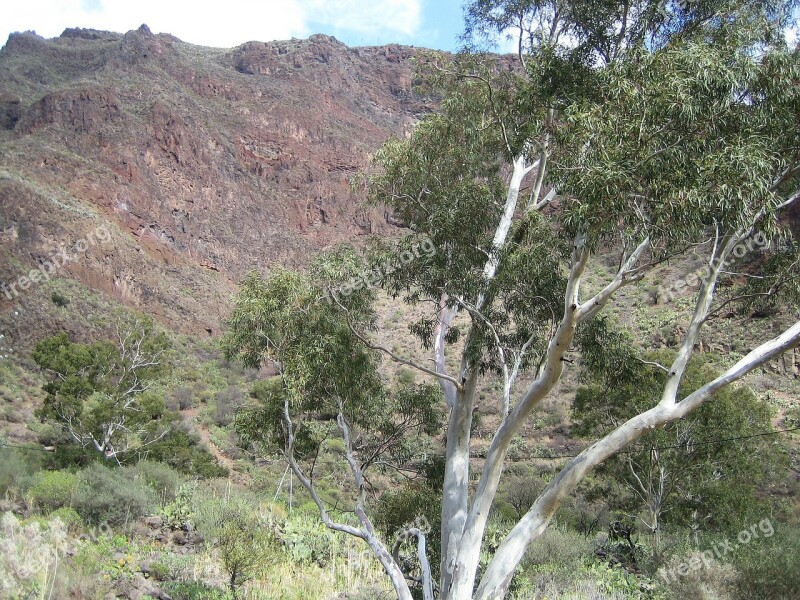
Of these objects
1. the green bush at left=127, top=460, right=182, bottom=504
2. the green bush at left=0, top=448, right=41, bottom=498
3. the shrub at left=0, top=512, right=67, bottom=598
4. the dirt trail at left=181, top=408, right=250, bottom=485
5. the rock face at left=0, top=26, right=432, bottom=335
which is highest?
the rock face at left=0, top=26, right=432, bottom=335

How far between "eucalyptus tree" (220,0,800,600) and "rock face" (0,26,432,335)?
24590mm

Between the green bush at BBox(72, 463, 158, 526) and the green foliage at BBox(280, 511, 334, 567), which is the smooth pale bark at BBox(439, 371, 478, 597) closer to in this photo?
the green foliage at BBox(280, 511, 334, 567)

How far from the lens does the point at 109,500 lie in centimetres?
1177

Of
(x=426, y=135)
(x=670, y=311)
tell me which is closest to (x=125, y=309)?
(x=670, y=311)

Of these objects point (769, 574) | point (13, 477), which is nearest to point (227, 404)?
point (13, 477)

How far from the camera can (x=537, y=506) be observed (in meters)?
6.32

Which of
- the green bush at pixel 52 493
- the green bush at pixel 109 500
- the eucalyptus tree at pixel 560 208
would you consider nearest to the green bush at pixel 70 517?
the green bush at pixel 109 500

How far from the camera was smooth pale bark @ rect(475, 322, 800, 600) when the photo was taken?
6148 millimetres

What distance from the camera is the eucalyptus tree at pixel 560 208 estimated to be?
6102 millimetres

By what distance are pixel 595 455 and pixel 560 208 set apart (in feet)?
8.30

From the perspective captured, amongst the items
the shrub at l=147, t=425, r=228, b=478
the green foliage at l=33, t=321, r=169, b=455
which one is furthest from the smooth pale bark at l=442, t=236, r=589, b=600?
the shrub at l=147, t=425, r=228, b=478

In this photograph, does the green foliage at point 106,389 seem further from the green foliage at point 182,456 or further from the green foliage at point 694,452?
the green foliage at point 694,452

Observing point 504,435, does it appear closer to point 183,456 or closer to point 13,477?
point 13,477

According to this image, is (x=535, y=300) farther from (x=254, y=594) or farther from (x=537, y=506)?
(x=254, y=594)
